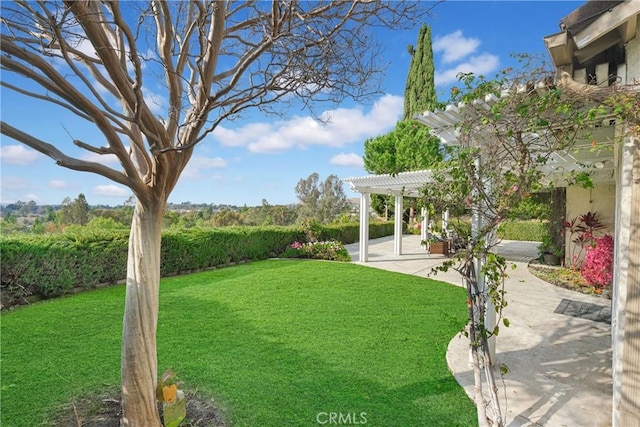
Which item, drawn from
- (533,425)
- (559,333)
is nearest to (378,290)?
(559,333)

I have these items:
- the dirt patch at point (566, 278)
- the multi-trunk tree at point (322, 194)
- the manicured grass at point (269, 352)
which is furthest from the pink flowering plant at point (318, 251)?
the multi-trunk tree at point (322, 194)

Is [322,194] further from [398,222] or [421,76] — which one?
[398,222]

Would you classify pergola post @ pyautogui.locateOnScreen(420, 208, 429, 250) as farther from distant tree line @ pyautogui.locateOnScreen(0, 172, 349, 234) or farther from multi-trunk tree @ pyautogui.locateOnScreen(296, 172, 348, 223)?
multi-trunk tree @ pyautogui.locateOnScreen(296, 172, 348, 223)

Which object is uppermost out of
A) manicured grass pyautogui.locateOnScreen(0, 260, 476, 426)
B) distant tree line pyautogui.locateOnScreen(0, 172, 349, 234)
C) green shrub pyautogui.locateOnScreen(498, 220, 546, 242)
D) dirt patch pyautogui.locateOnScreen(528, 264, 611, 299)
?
distant tree line pyautogui.locateOnScreen(0, 172, 349, 234)

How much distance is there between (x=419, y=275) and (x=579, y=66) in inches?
334

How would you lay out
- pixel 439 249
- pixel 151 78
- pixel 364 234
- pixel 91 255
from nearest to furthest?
pixel 151 78 → pixel 91 255 → pixel 364 234 → pixel 439 249

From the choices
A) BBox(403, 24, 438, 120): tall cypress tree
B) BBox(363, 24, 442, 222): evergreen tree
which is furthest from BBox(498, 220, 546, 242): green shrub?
BBox(403, 24, 438, 120): tall cypress tree

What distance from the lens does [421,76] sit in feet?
94.1

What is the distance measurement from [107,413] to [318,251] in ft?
39.0

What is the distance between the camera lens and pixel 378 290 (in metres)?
9.13

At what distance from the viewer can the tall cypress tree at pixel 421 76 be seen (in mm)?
28203

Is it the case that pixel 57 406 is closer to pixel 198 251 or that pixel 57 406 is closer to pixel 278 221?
pixel 198 251

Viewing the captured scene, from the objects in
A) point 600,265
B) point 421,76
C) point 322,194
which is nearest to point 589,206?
point 600,265

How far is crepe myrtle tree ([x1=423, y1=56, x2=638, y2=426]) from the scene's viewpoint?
119 inches
